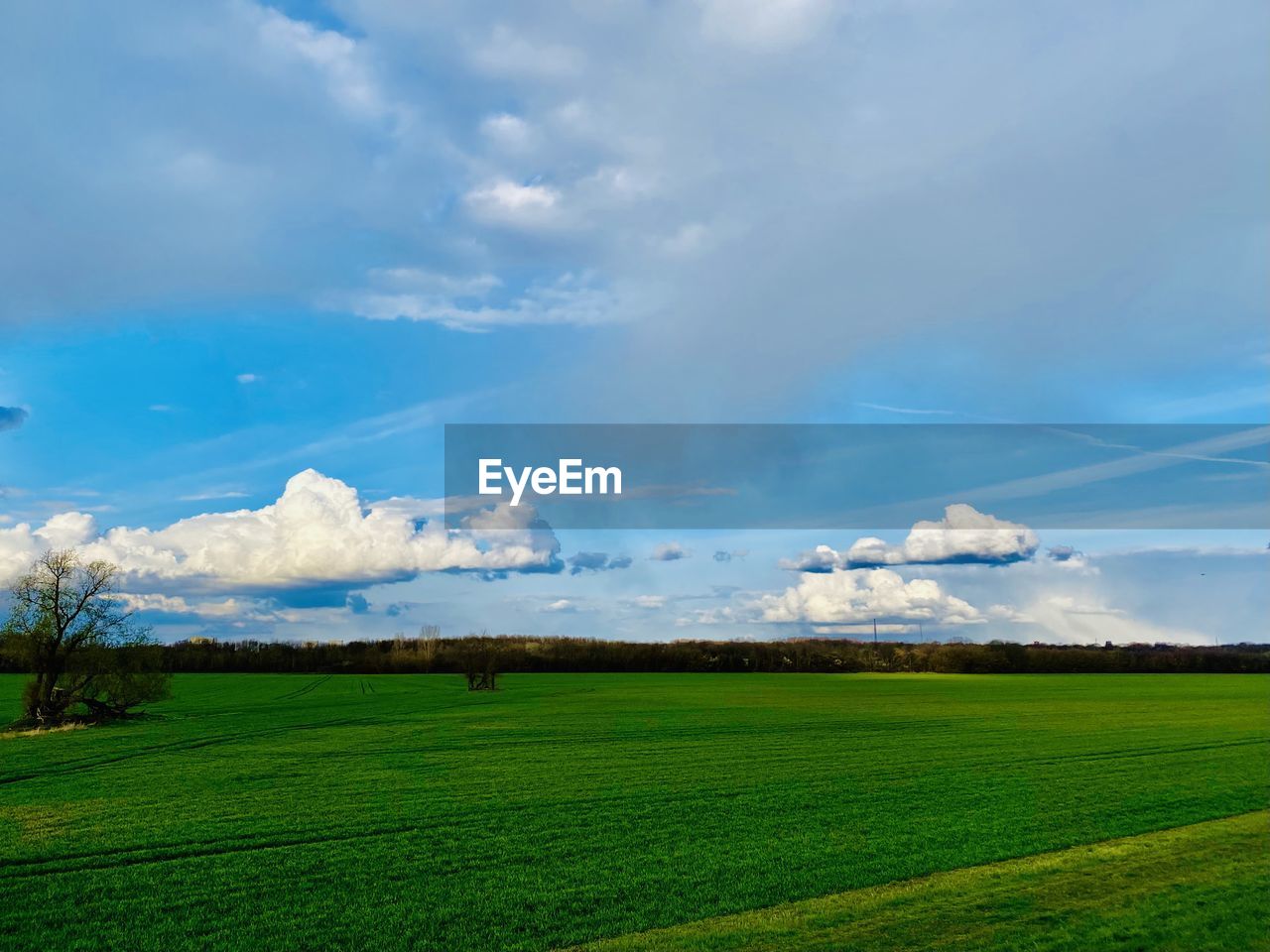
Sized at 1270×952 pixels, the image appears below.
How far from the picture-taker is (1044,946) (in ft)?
44.9

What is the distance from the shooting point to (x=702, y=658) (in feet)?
429

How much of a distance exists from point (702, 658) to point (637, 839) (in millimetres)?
112261

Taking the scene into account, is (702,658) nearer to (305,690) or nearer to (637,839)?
(305,690)

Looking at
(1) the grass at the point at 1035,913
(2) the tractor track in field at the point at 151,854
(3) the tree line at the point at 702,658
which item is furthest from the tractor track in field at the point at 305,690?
(1) the grass at the point at 1035,913

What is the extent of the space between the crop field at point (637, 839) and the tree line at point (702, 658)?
288ft

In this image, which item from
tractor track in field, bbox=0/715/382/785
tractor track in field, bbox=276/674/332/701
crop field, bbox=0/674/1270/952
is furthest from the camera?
tractor track in field, bbox=276/674/332/701

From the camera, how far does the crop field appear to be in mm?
14750

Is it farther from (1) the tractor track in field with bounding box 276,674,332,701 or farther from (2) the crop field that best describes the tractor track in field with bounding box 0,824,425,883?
(1) the tractor track in field with bounding box 276,674,332,701

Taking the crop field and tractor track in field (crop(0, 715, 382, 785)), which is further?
tractor track in field (crop(0, 715, 382, 785))

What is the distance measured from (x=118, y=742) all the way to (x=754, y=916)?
1419 inches

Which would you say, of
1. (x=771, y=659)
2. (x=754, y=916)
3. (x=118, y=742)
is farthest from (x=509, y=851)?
(x=771, y=659)

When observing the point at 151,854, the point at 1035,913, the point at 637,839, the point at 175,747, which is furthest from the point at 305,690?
the point at 1035,913

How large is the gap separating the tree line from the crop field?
87.8 metres

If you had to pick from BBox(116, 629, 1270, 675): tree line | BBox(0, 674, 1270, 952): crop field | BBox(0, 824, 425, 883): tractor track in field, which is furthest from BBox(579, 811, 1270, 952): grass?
BBox(116, 629, 1270, 675): tree line
